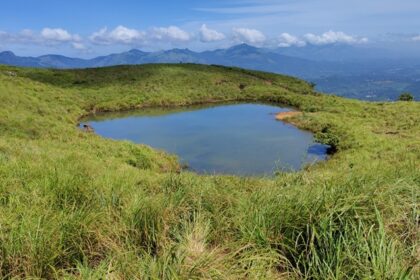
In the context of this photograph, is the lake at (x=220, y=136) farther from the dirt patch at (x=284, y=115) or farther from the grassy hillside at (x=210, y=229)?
the grassy hillside at (x=210, y=229)

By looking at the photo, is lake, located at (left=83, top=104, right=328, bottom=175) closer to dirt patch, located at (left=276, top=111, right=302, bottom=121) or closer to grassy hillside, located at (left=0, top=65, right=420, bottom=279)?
dirt patch, located at (left=276, top=111, right=302, bottom=121)

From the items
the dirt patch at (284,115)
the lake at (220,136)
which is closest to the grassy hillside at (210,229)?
the lake at (220,136)

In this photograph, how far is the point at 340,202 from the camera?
4906 mm

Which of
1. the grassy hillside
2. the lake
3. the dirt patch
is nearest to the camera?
the grassy hillside

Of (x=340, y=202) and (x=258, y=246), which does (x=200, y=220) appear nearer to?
(x=258, y=246)

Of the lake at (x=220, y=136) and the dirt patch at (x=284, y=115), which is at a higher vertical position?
the dirt patch at (x=284, y=115)

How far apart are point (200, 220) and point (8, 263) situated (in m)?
2.37

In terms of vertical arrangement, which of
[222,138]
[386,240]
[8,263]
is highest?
[386,240]

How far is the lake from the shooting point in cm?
2380

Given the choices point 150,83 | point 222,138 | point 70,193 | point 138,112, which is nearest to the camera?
point 70,193

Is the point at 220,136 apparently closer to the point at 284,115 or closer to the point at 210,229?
the point at 284,115

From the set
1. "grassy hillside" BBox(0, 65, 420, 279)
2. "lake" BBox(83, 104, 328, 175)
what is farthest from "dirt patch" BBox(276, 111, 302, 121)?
"grassy hillside" BBox(0, 65, 420, 279)

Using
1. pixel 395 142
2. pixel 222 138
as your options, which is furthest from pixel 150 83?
pixel 395 142

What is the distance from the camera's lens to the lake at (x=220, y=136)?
2380 cm
